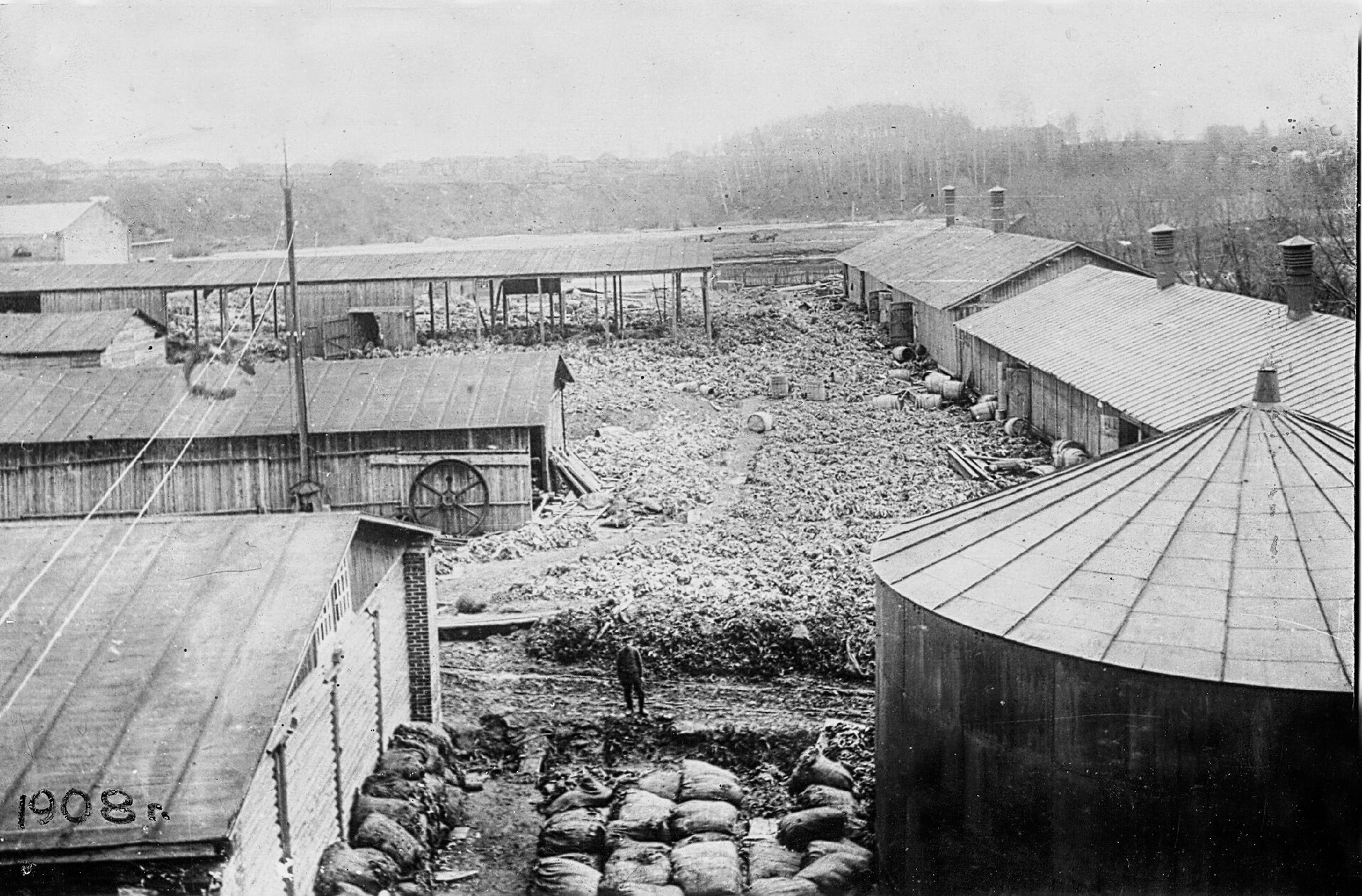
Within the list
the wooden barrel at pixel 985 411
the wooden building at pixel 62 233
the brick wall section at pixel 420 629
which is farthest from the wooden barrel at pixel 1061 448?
the wooden building at pixel 62 233

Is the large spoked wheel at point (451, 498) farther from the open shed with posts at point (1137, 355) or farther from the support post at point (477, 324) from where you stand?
the support post at point (477, 324)

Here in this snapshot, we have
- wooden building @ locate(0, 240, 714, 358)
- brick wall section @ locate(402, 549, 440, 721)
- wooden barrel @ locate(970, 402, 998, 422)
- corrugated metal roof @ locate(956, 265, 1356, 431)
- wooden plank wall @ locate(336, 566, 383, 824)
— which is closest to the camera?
wooden plank wall @ locate(336, 566, 383, 824)

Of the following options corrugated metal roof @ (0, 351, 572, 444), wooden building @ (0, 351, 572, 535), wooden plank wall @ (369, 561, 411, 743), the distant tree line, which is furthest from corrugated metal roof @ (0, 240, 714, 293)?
wooden plank wall @ (369, 561, 411, 743)

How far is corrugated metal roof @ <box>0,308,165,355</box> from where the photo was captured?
1425 inches

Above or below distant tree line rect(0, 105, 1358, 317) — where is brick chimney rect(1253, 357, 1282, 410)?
below

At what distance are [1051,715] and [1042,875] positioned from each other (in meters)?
1.29

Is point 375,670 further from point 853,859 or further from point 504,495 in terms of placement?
point 504,495

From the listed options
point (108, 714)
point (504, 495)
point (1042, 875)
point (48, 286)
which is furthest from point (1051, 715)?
point (48, 286)

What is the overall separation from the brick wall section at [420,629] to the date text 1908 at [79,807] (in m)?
7.44

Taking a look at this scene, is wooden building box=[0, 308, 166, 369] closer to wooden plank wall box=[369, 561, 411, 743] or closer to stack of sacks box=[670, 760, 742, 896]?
wooden plank wall box=[369, 561, 411, 743]

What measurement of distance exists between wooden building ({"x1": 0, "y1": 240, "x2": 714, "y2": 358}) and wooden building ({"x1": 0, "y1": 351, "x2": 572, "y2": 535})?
19335 mm

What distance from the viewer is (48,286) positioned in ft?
153

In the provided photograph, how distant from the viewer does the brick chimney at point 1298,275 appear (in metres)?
22.6

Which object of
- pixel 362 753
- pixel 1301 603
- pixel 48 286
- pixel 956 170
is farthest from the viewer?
pixel 956 170
